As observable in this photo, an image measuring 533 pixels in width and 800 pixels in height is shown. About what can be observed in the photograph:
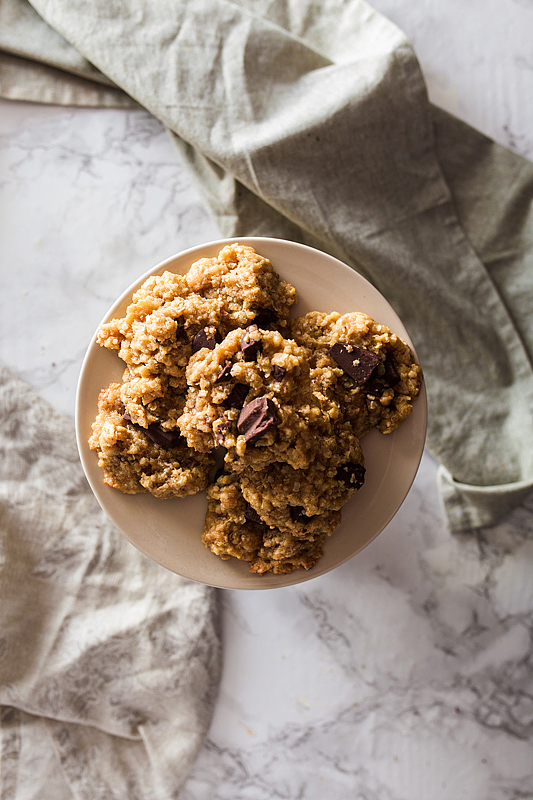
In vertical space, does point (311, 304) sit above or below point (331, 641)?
above

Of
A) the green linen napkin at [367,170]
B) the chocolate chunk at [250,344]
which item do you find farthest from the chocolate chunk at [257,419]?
the green linen napkin at [367,170]

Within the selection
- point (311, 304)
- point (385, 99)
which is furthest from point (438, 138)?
point (311, 304)

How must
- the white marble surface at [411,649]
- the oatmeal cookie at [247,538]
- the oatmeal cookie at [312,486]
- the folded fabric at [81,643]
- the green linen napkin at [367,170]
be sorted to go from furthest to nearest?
1. the white marble surface at [411,649]
2. the folded fabric at [81,643]
3. the green linen napkin at [367,170]
4. the oatmeal cookie at [247,538]
5. the oatmeal cookie at [312,486]

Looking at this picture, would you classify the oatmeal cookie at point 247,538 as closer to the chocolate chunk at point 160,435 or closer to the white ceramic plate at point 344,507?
the white ceramic plate at point 344,507

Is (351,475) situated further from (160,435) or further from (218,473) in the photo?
(160,435)

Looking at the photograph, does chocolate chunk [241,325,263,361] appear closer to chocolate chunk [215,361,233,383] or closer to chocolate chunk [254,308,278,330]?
chocolate chunk [215,361,233,383]

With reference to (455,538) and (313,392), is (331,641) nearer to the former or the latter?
(455,538)

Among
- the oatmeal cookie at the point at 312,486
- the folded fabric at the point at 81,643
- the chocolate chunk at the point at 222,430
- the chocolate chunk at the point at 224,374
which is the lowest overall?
the folded fabric at the point at 81,643
